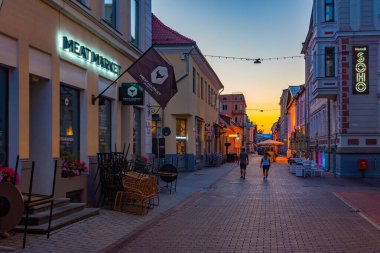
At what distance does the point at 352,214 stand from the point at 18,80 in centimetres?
833

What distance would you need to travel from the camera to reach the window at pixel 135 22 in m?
17.9

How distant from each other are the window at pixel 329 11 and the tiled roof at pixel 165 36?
7793mm

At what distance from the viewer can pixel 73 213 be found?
35.7 feet

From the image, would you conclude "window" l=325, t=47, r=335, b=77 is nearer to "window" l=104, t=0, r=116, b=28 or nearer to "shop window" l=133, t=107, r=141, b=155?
"shop window" l=133, t=107, r=141, b=155

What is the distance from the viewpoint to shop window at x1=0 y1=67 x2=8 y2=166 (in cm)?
962

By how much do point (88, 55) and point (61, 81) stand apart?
1.63 meters

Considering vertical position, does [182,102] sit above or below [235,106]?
below

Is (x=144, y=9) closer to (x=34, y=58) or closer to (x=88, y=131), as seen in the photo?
(x=88, y=131)

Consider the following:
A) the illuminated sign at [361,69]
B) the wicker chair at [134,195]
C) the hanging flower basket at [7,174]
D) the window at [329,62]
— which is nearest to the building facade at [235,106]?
the window at [329,62]

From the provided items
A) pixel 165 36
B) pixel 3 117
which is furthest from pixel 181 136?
pixel 3 117

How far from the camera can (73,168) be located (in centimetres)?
1216

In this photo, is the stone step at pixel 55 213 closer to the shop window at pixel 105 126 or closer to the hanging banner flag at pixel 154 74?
the shop window at pixel 105 126

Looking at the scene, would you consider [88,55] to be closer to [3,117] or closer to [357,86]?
[3,117]

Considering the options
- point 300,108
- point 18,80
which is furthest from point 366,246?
point 300,108
